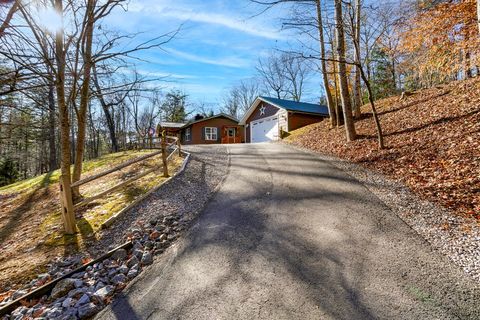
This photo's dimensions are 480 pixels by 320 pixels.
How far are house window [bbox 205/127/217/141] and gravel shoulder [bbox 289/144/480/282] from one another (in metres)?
22.3

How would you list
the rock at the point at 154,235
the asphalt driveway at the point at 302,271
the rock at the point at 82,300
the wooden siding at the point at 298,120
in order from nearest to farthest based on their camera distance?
the asphalt driveway at the point at 302,271, the rock at the point at 82,300, the rock at the point at 154,235, the wooden siding at the point at 298,120

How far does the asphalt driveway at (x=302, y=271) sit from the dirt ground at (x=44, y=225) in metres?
1.86

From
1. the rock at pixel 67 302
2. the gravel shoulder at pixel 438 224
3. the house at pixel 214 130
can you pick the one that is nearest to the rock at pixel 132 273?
the rock at pixel 67 302

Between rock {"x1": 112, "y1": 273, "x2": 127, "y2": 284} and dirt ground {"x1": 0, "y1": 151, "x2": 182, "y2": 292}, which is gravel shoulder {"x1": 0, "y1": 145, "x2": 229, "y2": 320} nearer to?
rock {"x1": 112, "y1": 273, "x2": 127, "y2": 284}

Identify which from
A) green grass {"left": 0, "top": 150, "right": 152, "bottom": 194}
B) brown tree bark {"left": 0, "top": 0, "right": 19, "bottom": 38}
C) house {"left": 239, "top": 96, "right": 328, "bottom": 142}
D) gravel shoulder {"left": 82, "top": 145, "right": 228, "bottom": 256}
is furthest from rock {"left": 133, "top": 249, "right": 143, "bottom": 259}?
house {"left": 239, "top": 96, "right": 328, "bottom": 142}

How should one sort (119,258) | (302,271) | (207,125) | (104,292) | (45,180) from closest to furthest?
(104,292)
(302,271)
(119,258)
(45,180)
(207,125)

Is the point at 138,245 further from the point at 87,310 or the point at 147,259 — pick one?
the point at 87,310

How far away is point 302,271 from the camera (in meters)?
3.02

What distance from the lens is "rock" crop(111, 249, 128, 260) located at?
11.8ft

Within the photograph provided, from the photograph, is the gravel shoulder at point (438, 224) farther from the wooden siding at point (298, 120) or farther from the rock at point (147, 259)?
the wooden siding at point (298, 120)

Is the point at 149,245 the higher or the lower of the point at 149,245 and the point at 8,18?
the lower

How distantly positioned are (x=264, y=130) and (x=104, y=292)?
764 inches

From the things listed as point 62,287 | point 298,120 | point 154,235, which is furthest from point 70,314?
point 298,120

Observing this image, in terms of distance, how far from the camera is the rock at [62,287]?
2.96 m
